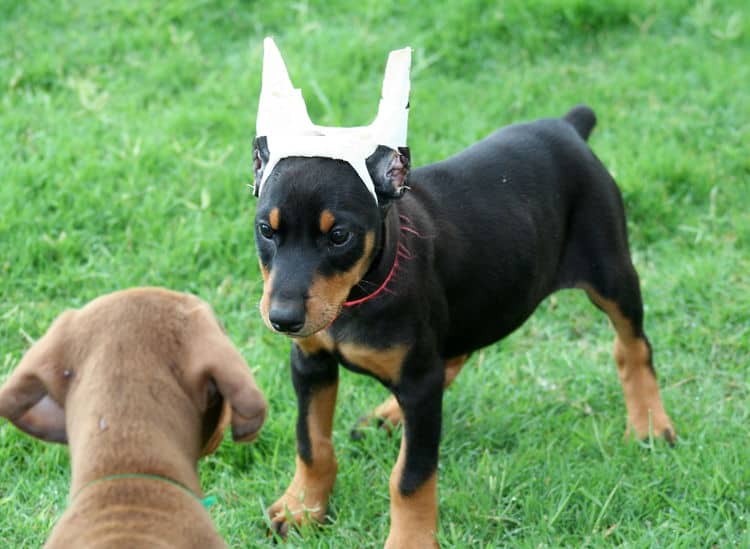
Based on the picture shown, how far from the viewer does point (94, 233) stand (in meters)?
6.48

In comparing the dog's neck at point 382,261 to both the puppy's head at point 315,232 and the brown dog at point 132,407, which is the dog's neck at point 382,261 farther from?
the brown dog at point 132,407

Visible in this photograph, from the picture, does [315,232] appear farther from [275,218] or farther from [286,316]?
[286,316]

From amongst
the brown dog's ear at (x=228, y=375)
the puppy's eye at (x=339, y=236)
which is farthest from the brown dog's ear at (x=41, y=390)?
the puppy's eye at (x=339, y=236)

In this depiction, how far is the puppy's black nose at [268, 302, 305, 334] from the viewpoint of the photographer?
3744mm

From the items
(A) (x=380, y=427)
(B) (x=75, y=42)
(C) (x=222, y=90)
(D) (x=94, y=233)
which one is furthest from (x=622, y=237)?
(B) (x=75, y=42)

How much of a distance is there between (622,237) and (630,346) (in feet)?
1.71

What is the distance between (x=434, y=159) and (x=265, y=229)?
3214mm

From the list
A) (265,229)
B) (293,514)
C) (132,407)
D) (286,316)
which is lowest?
(293,514)

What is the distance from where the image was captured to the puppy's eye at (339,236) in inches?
151

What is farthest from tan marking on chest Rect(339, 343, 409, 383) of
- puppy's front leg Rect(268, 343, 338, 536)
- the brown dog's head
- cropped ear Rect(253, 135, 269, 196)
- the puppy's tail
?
the puppy's tail

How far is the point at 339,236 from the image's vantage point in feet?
12.6

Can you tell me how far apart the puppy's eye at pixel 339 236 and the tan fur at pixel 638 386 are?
1650 millimetres

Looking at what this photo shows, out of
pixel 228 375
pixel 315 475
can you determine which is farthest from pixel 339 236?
pixel 315 475

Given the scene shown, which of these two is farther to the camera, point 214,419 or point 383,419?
point 383,419
